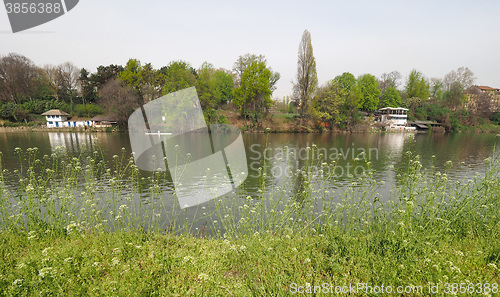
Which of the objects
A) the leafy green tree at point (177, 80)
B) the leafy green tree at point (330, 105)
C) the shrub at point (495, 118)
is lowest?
the shrub at point (495, 118)

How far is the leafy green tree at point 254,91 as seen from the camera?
54625mm

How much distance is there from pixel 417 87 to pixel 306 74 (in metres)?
54.8

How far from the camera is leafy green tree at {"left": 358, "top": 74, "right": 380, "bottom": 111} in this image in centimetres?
7194

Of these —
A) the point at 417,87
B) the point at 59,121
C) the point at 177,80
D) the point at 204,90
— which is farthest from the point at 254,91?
the point at 417,87

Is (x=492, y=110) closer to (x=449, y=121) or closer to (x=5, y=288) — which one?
(x=449, y=121)

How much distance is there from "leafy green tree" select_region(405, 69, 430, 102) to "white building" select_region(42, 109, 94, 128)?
4109 inches

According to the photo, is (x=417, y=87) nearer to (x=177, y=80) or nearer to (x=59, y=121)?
(x=177, y=80)

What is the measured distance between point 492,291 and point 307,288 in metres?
2.68

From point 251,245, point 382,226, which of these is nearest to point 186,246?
point 251,245

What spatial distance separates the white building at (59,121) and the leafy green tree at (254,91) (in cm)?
4041

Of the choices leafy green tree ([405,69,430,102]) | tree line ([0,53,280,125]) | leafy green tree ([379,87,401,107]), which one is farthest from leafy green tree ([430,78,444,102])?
tree line ([0,53,280,125])

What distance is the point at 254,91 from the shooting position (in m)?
55.8

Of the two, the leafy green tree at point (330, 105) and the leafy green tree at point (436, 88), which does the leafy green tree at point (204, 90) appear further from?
the leafy green tree at point (436, 88)

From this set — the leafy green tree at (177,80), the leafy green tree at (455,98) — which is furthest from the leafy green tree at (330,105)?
the leafy green tree at (455,98)
